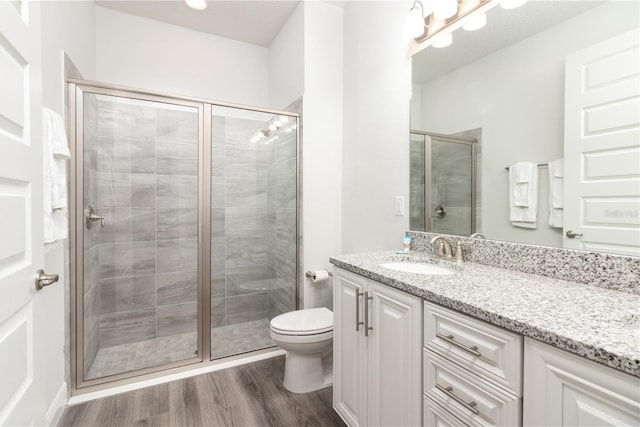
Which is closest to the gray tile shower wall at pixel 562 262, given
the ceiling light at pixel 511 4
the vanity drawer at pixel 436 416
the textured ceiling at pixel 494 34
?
the vanity drawer at pixel 436 416

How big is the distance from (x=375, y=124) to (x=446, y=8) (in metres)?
0.75

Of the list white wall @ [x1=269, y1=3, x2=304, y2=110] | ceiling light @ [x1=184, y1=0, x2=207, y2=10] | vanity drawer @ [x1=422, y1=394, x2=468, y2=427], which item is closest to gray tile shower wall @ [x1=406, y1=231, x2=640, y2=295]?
vanity drawer @ [x1=422, y1=394, x2=468, y2=427]

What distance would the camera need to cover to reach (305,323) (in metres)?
1.93

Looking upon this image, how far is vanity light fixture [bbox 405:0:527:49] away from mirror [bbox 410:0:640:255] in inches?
1.4

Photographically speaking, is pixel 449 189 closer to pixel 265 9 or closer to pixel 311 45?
pixel 311 45

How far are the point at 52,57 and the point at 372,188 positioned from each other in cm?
193

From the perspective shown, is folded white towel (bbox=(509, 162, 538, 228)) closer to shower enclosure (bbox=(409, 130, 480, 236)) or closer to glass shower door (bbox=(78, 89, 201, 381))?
shower enclosure (bbox=(409, 130, 480, 236))

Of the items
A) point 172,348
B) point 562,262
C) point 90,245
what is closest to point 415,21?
point 562,262

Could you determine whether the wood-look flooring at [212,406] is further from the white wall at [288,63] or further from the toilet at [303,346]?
the white wall at [288,63]

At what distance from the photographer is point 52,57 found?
1.57 metres

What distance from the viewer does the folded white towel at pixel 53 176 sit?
1322mm

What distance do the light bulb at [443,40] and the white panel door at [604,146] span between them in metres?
0.64

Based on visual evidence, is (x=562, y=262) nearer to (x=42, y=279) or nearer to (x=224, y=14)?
(x=42, y=279)

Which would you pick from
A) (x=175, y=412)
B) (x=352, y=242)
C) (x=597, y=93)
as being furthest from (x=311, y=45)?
(x=175, y=412)
